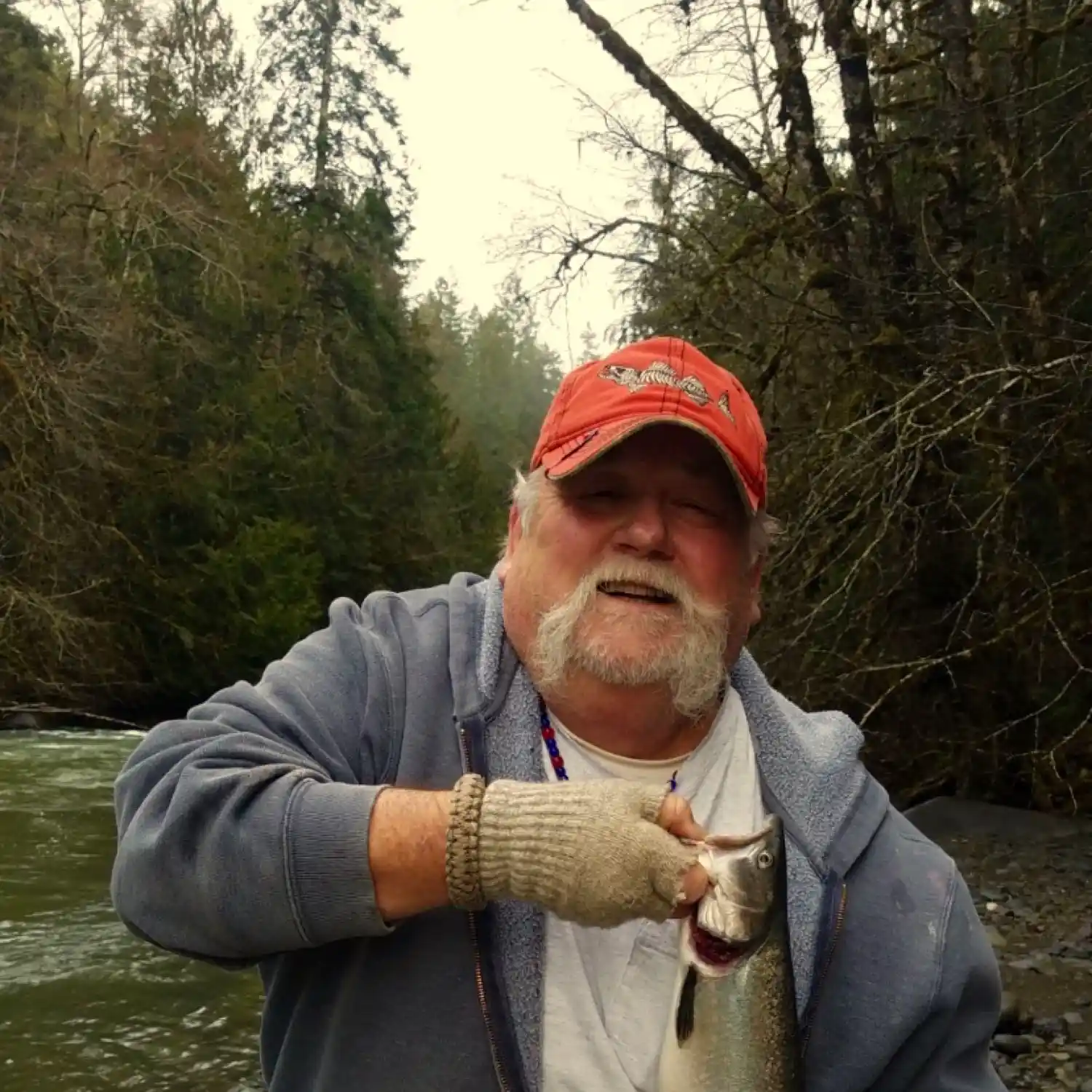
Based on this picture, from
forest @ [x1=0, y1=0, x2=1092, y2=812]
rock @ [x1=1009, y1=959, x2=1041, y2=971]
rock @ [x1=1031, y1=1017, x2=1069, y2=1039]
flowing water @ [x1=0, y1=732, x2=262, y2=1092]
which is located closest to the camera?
rock @ [x1=1031, y1=1017, x2=1069, y2=1039]

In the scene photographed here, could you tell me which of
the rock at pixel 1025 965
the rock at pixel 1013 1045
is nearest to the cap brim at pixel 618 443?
the rock at pixel 1013 1045

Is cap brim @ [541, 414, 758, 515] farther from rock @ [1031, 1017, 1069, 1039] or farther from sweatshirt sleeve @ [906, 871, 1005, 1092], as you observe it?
rock @ [1031, 1017, 1069, 1039]

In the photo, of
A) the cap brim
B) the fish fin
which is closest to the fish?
the fish fin

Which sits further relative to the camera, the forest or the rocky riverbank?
the forest

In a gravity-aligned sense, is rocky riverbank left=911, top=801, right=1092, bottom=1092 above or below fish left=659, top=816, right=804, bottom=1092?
below

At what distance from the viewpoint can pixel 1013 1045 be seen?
5.44 m

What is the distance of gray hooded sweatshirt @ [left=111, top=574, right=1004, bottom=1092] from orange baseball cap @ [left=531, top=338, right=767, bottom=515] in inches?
14.7

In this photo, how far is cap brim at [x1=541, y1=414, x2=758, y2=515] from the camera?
2229 mm

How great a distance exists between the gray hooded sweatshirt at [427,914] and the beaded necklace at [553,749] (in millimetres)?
49

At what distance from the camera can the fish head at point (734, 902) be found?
6.34 feet

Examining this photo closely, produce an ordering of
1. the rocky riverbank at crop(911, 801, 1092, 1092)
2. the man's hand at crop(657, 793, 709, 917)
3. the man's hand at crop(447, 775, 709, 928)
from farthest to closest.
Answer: the rocky riverbank at crop(911, 801, 1092, 1092) < the man's hand at crop(657, 793, 709, 917) < the man's hand at crop(447, 775, 709, 928)

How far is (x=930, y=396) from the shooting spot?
7.94 meters

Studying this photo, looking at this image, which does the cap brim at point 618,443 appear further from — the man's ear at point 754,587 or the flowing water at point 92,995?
the flowing water at point 92,995

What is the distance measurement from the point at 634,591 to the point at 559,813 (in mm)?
595
